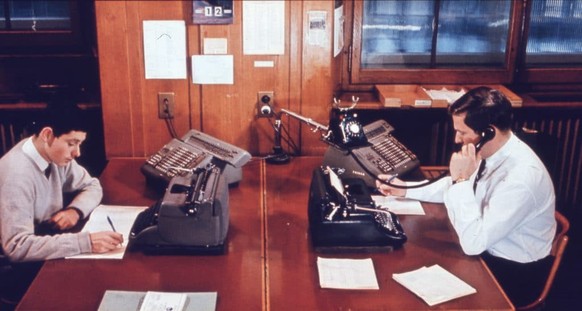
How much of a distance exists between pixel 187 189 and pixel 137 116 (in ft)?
3.66

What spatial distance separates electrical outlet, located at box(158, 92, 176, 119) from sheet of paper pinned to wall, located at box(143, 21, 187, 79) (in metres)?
0.09

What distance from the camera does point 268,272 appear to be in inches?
96.0

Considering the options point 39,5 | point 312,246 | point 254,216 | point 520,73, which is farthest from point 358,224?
point 39,5

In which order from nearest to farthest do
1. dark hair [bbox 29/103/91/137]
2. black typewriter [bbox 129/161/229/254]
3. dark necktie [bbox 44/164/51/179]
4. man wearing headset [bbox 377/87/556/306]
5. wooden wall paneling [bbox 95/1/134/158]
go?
black typewriter [bbox 129/161/229/254] → man wearing headset [bbox 377/87/556/306] → dark hair [bbox 29/103/91/137] → dark necktie [bbox 44/164/51/179] → wooden wall paneling [bbox 95/1/134/158]

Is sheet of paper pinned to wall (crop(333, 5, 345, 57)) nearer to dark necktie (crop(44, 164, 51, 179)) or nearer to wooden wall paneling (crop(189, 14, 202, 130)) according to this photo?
wooden wall paneling (crop(189, 14, 202, 130))

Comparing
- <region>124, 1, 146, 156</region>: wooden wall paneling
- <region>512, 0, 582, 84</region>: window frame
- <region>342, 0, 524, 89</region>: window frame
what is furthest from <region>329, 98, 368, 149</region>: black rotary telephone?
<region>512, 0, 582, 84</region>: window frame

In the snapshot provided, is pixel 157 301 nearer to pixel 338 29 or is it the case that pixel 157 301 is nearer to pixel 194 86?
pixel 194 86

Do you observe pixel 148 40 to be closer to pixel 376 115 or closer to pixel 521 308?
pixel 376 115

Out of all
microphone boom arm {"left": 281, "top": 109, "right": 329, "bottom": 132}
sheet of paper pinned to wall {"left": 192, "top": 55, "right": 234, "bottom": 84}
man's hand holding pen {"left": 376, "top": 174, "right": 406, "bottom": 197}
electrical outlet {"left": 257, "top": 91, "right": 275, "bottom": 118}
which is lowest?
man's hand holding pen {"left": 376, "top": 174, "right": 406, "bottom": 197}

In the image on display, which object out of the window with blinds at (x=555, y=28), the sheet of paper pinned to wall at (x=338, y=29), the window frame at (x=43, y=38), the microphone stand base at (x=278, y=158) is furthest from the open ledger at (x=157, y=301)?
the window with blinds at (x=555, y=28)

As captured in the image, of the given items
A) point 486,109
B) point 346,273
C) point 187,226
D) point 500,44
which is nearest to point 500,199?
point 486,109

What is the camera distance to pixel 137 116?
3645 mm

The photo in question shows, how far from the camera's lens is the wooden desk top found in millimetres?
2248

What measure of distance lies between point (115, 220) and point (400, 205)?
115 centimetres
